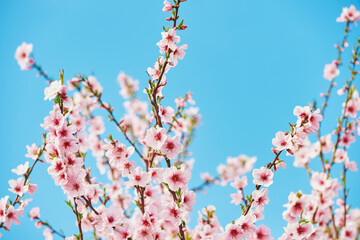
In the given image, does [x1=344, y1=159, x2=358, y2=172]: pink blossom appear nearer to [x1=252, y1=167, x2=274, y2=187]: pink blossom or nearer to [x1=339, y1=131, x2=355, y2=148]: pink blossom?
[x1=339, y1=131, x2=355, y2=148]: pink blossom

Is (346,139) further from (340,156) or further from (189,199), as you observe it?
(189,199)

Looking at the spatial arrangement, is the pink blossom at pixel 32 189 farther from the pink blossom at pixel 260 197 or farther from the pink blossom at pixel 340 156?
the pink blossom at pixel 340 156

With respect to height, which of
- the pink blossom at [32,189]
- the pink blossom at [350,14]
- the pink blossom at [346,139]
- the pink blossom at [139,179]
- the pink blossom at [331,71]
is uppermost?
the pink blossom at [350,14]

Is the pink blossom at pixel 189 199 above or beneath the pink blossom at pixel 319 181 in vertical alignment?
beneath

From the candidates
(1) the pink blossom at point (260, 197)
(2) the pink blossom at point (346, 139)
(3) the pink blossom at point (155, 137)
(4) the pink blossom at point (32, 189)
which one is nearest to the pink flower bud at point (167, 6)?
(3) the pink blossom at point (155, 137)

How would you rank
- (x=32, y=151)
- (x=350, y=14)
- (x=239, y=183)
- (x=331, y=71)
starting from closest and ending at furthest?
(x=32, y=151), (x=239, y=183), (x=350, y=14), (x=331, y=71)

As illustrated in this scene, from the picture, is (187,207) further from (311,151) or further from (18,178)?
(311,151)

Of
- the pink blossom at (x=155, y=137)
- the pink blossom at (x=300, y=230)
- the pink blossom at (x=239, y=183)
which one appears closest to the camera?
the pink blossom at (x=155, y=137)

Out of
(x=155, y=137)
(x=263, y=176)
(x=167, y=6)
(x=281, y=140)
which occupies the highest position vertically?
(x=167, y=6)

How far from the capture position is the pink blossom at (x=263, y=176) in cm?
240

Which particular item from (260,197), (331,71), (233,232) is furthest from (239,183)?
(331,71)

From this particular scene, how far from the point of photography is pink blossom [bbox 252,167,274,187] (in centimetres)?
240

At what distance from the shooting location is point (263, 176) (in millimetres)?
2426

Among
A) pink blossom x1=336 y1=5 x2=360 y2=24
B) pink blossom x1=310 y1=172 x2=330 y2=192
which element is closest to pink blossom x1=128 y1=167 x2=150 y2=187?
pink blossom x1=310 y1=172 x2=330 y2=192
